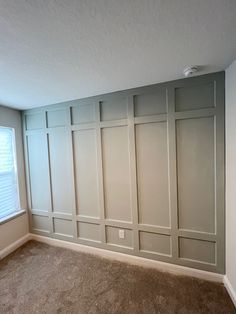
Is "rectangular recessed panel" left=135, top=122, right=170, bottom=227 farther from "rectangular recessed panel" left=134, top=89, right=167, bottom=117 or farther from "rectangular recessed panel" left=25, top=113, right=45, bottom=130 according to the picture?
"rectangular recessed panel" left=25, top=113, right=45, bottom=130

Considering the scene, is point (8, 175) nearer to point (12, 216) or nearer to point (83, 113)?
point (12, 216)

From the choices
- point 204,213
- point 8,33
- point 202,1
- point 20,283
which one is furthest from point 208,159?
point 20,283

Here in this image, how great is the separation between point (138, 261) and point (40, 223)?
5.94 feet

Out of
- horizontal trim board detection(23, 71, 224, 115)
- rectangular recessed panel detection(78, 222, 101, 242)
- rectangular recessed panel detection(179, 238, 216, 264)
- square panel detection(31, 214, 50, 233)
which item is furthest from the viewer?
square panel detection(31, 214, 50, 233)

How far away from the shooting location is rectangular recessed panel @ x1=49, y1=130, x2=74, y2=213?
2594mm

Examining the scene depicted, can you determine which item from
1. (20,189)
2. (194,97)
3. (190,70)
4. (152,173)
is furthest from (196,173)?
(20,189)

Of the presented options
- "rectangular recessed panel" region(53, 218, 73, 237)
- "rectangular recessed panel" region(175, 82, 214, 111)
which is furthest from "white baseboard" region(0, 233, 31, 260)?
"rectangular recessed panel" region(175, 82, 214, 111)

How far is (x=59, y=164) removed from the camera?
267 centimetres

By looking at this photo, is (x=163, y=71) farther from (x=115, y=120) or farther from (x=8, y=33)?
(x=8, y=33)

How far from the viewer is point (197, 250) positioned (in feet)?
6.43

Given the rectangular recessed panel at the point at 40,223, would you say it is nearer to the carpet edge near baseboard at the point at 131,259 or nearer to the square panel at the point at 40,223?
the square panel at the point at 40,223

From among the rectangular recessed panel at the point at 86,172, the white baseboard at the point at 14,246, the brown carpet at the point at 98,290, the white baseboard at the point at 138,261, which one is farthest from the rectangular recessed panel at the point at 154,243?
the white baseboard at the point at 14,246

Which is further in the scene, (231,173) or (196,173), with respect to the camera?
(196,173)

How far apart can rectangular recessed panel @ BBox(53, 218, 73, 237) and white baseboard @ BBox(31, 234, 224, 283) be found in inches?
5.8
